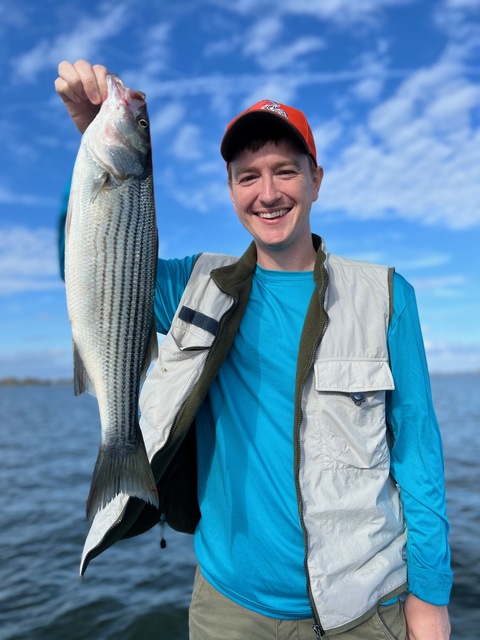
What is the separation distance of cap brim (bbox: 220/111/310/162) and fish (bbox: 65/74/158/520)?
583 mm

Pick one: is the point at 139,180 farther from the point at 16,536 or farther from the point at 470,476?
the point at 470,476

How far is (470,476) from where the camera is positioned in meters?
13.4

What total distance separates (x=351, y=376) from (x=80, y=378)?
1.55m

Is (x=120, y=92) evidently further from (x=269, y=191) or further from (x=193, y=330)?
(x=193, y=330)

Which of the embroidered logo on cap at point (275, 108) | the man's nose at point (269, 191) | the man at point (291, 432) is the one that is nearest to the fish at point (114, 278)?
the man at point (291, 432)

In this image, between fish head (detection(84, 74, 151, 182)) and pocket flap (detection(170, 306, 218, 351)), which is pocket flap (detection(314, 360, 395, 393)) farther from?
fish head (detection(84, 74, 151, 182))

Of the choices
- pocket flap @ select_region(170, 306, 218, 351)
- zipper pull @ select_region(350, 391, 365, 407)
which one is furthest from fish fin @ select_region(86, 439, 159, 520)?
zipper pull @ select_region(350, 391, 365, 407)

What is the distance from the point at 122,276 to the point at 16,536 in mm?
9301

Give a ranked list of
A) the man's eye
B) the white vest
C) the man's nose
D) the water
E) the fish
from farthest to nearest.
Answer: the water < the man's eye < the man's nose < the white vest < the fish

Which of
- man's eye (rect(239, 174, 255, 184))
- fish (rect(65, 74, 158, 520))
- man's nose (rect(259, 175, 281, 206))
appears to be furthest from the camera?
man's eye (rect(239, 174, 255, 184))

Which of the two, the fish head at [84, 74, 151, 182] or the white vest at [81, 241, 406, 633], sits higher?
the fish head at [84, 74, 151, 182]

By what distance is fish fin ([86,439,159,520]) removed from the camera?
2.74 m

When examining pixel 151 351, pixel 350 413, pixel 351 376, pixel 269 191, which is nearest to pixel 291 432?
pixel 350 413

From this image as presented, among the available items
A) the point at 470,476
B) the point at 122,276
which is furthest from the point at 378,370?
the point at 470,476
